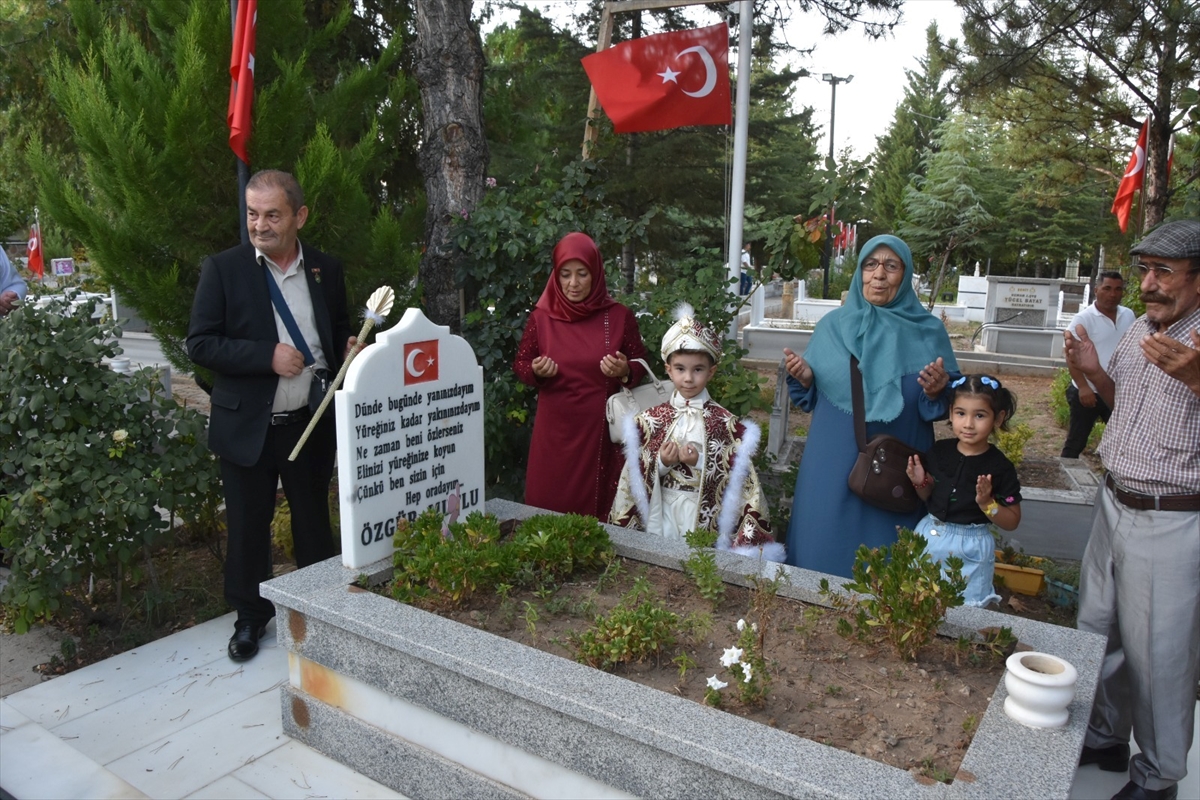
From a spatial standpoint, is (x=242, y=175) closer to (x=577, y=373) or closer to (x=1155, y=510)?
(x=577, y=373)

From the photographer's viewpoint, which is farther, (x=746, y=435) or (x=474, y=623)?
(x=746, y=435)

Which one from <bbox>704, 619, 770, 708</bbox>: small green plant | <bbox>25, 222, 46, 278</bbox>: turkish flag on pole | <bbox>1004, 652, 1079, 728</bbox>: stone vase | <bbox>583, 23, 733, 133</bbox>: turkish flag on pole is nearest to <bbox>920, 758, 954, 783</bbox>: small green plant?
<bbox>1004, 652, 1079, 728</bbox>: stone vase

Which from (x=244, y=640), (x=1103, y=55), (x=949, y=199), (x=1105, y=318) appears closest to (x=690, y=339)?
(x=244, y=640)

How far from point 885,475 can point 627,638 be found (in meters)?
1.18

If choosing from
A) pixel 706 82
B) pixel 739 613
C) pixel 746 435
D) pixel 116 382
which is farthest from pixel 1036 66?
pixel 116 382

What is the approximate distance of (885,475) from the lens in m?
3.14

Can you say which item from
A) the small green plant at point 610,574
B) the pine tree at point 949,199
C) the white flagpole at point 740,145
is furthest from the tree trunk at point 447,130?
the pine tree at point 949,199

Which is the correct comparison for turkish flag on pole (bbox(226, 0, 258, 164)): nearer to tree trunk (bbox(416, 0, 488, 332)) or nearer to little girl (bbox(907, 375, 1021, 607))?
tree trunk (bbox(416, 0, 488, 332))

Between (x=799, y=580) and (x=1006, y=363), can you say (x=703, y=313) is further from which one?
(x=1006, y=363)

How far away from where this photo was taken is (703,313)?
14.9 ft

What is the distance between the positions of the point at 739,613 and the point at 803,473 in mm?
699

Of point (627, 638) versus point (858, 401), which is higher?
point (858, 401)

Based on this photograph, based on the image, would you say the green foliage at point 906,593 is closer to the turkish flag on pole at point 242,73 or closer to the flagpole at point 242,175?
the flagpole at point 242,175

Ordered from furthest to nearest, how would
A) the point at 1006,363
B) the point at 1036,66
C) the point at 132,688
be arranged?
the point at 1006,363 < the point at 1036,66 < the point at 132,688
